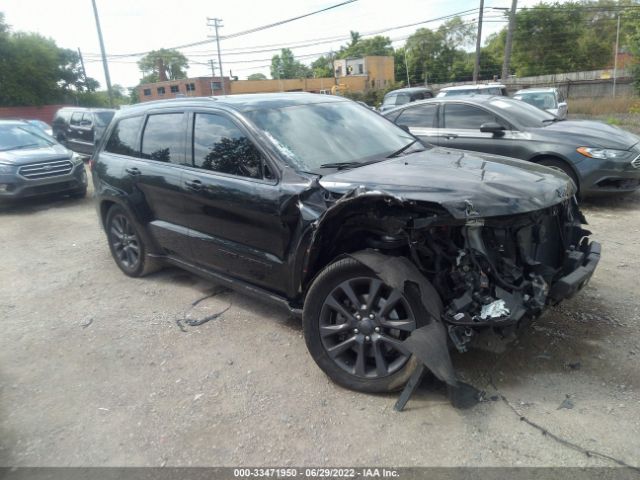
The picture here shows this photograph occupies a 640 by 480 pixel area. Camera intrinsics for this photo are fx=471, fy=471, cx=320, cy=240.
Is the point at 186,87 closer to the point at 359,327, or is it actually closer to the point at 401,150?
the point at 401,150

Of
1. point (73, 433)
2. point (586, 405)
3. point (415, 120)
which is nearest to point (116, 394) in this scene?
point (73, 433)

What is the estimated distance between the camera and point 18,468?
8.54 feet

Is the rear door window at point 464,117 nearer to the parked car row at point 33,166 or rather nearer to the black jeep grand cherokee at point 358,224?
the black jeep grand cherokee at point 358,224

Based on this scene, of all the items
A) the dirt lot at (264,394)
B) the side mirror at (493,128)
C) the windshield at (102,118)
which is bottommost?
the dirt lot at (264,394)

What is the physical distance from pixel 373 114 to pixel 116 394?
126 inches

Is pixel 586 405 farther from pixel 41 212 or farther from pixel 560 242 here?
pixel 41 212

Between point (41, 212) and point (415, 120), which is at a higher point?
point (415, 120)

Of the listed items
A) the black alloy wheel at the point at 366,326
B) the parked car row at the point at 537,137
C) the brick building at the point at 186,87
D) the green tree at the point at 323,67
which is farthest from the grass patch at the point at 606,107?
the green tree at the point at 323,67

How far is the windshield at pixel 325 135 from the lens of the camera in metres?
3.46

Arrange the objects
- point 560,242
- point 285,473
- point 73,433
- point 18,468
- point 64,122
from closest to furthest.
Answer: point 285,473 → point 18,468 → point 73,433 → point 560,242 → point 64,122

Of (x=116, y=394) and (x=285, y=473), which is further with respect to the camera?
(x=116, y=394)

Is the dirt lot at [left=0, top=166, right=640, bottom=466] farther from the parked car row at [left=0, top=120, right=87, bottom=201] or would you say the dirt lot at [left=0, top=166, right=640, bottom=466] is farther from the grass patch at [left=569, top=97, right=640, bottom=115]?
the grass patch at [left=569, top=97, right=640, bottom=115]

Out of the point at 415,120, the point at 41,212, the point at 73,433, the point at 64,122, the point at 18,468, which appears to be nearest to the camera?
the point at 18,468

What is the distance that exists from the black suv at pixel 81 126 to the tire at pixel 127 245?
940 cm
